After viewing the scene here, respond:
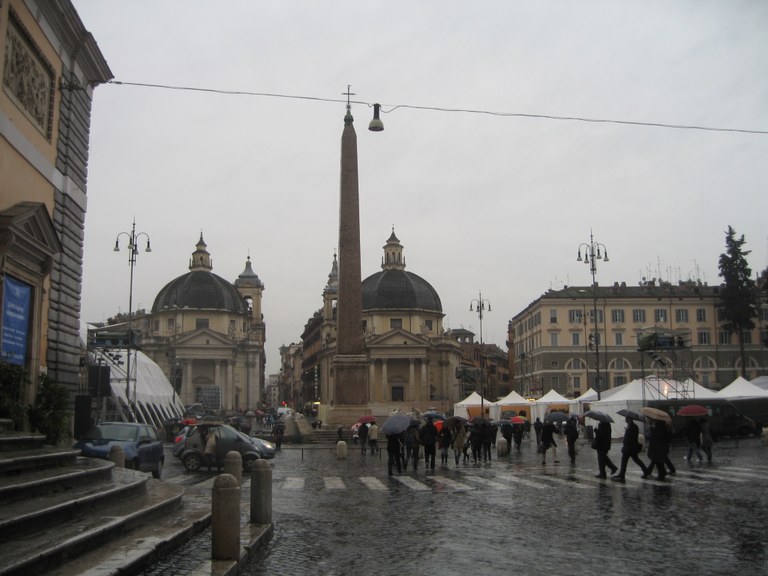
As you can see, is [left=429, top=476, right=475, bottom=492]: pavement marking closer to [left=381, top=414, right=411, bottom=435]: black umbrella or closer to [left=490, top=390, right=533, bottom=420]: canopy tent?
[left=381, top=414, right=411, bottom=435]: black umbrella

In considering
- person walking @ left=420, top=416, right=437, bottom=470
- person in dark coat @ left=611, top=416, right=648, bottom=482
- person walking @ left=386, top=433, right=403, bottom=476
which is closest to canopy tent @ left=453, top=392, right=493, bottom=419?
person walking @ left=420, top=416, right=437, bottom=470

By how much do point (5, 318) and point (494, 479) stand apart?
428 inches

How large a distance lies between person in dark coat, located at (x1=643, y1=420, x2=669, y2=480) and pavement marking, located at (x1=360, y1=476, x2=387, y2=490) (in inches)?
216

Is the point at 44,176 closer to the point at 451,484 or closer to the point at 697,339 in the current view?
the point at 451,484

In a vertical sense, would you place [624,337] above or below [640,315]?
below

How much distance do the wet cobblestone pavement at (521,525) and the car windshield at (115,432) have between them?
3419 mm

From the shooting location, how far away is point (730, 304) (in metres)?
67.1

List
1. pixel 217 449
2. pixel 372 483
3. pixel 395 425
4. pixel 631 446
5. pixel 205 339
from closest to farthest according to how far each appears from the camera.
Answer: pixel 631 446 → pixel 372 483 → pixel 395 425 → pixel 217 449 → pixel 205 339

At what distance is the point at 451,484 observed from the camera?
17531mm

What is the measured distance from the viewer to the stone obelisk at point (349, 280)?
127 feet

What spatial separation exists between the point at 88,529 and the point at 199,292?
314ft

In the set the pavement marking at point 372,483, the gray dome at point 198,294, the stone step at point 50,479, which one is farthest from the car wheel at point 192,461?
the gray dome at point 198,294

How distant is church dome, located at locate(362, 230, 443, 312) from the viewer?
92312 millimetres

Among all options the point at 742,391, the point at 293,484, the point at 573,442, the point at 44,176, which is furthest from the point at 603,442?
the point at 742,391
